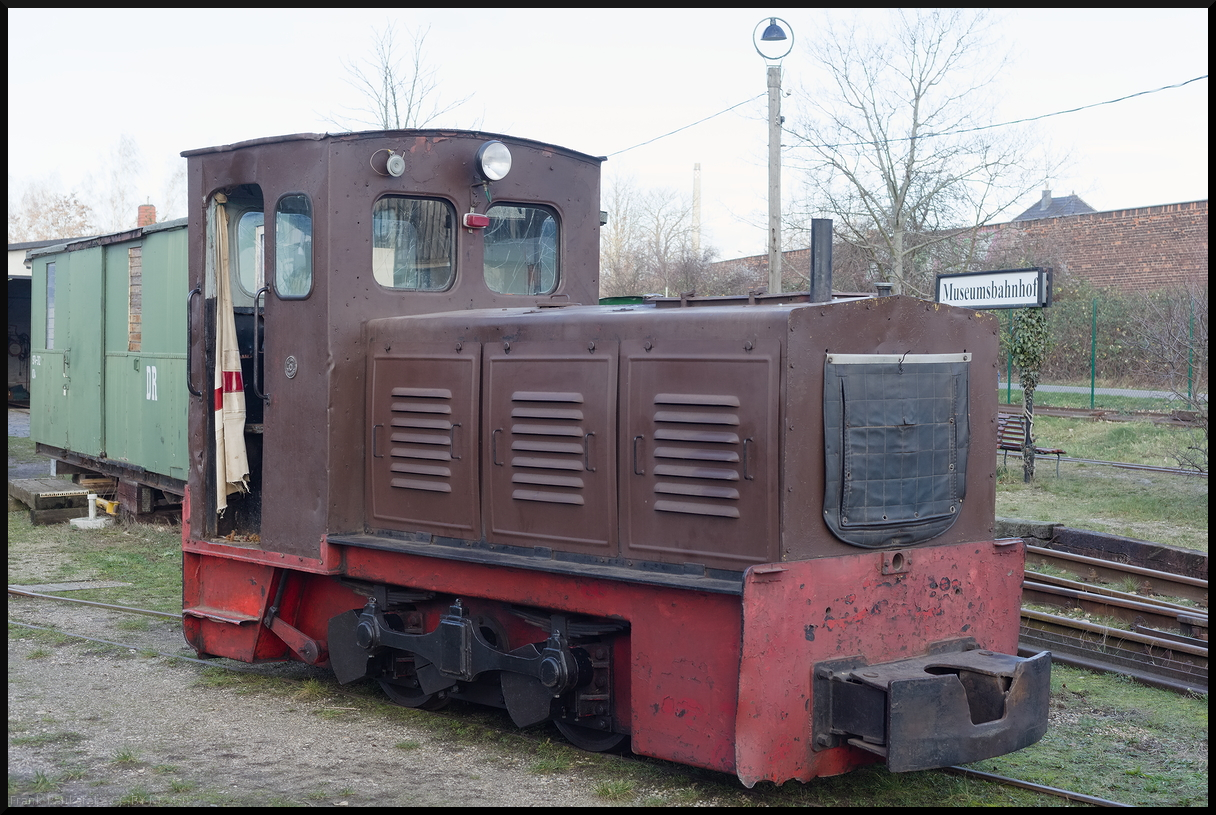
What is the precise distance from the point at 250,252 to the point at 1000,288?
784 cm

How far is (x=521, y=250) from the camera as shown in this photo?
6141 millimetres

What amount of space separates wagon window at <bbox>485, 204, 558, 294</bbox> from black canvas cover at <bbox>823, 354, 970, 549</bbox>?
89.7 inches

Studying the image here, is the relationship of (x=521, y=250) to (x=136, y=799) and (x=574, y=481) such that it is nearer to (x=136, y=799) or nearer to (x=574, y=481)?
(x=574, y=481)

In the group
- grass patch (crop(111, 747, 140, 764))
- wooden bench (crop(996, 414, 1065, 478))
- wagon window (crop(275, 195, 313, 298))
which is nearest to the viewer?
grass patch (crop(111, 747, 140, 764))

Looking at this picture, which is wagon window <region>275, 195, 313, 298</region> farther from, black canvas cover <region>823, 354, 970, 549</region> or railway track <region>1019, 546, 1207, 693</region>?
railway track <region>1019, 546, 1207, 693</region>

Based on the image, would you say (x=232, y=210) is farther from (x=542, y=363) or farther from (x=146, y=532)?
(x=146, y=532)

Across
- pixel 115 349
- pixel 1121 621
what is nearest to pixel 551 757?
pixel 1121 621

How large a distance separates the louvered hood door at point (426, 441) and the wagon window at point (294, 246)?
60 centimetres

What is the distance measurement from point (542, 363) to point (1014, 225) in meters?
26.7

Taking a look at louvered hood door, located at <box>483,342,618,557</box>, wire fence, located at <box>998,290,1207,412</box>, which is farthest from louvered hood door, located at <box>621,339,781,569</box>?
wire fence, located at <box>998,290,1207,412</box>

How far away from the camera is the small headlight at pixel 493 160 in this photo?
5715mm

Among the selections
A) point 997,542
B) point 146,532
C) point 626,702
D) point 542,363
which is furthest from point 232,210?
point 146,532

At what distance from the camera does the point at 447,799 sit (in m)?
4.47

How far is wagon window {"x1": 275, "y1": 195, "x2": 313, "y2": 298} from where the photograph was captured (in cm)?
565
